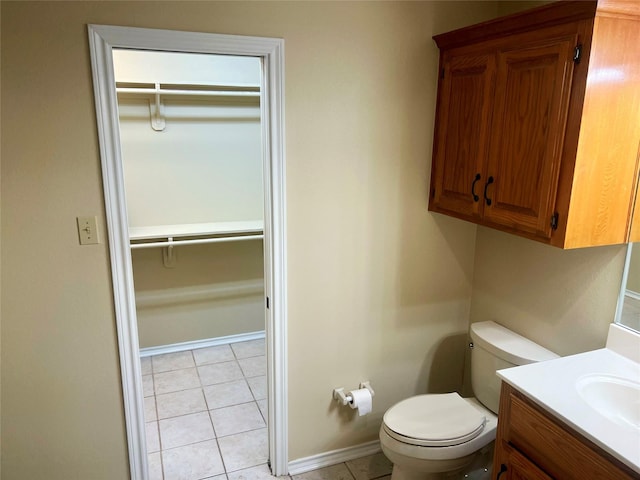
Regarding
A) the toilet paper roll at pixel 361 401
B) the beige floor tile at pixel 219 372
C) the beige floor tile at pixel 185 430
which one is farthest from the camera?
the beige floor tile at pixel 219 372

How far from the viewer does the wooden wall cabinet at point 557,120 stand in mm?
1406

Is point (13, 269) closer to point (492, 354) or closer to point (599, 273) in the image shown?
point (492, 354)

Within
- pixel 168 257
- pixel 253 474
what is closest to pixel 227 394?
pixel 253 474

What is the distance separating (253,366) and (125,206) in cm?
188

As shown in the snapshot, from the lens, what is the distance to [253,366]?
10.7 ft

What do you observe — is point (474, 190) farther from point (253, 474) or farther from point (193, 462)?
point (193, 462)

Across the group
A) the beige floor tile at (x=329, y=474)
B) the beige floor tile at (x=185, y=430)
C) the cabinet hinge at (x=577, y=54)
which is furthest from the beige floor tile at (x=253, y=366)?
the cabinet hinge at (x=577, y=54)

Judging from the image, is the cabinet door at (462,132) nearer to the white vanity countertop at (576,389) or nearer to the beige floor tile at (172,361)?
the white vanity countertop at (576,389)

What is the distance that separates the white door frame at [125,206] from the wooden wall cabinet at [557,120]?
0.82m

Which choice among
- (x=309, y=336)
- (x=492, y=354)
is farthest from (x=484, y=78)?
(x=309, y=336)

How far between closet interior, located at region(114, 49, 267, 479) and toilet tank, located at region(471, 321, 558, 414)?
1.27 metres

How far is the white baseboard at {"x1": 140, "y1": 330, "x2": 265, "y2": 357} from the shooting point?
3.39 meters

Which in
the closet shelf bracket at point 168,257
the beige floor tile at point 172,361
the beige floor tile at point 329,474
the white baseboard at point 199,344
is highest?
the closet shelf bracket at point 168,257

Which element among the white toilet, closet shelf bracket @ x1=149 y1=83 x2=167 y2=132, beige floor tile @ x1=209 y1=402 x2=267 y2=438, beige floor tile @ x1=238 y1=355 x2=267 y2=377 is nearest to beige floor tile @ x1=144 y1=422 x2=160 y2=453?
beige floor tile @ x1=209 y1=402 x2=267 y2=438
